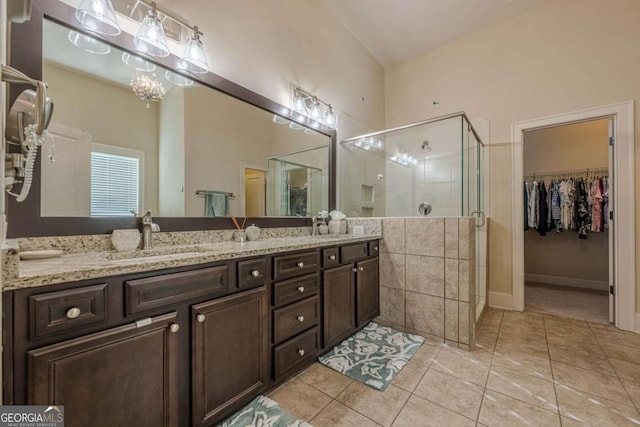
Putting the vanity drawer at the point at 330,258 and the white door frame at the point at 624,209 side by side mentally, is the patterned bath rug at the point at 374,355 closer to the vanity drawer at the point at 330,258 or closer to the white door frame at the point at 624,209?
the vanity drawer at the point at 330,258

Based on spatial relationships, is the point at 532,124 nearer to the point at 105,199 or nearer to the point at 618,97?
the point at 618,97

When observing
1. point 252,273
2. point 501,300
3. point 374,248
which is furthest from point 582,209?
point 252,273

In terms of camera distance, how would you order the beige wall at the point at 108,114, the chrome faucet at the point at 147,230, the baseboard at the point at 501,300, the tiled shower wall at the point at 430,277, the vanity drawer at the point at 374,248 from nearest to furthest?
the beige wall at the point at 108,114 < the chrome faucet at the point at 147,230 < the tiled shower wall at the point at 430,277 < the vanity drawer at the point at 374,248 < the baseboard at the point at 501,300

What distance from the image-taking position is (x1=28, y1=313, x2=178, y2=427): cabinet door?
2.55ft

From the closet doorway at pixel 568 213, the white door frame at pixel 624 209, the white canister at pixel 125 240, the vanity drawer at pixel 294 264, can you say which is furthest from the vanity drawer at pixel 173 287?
the closet doorway at pixel 568 213

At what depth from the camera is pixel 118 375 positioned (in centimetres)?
90

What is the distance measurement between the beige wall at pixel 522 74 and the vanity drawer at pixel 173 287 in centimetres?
315

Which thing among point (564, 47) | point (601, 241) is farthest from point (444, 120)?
point (601, 241)

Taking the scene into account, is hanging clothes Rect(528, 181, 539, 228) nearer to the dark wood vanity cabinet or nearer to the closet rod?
the closet rod

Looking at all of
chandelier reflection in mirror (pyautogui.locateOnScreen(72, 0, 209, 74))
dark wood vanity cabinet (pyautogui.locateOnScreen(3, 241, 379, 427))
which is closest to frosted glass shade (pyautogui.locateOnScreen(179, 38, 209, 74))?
chandelier reflection in mirror (pyautogui.locateOnScreen(72, 0, 209, 74))

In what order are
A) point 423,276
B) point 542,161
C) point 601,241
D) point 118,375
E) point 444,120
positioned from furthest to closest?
1. point 542,161
2. point 601,241
3. point 444,120
4. point 423,276
5. point 118,375

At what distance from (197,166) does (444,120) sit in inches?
83.6

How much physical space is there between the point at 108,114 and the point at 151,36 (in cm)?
51

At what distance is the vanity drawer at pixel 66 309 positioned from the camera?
758 millimetres
